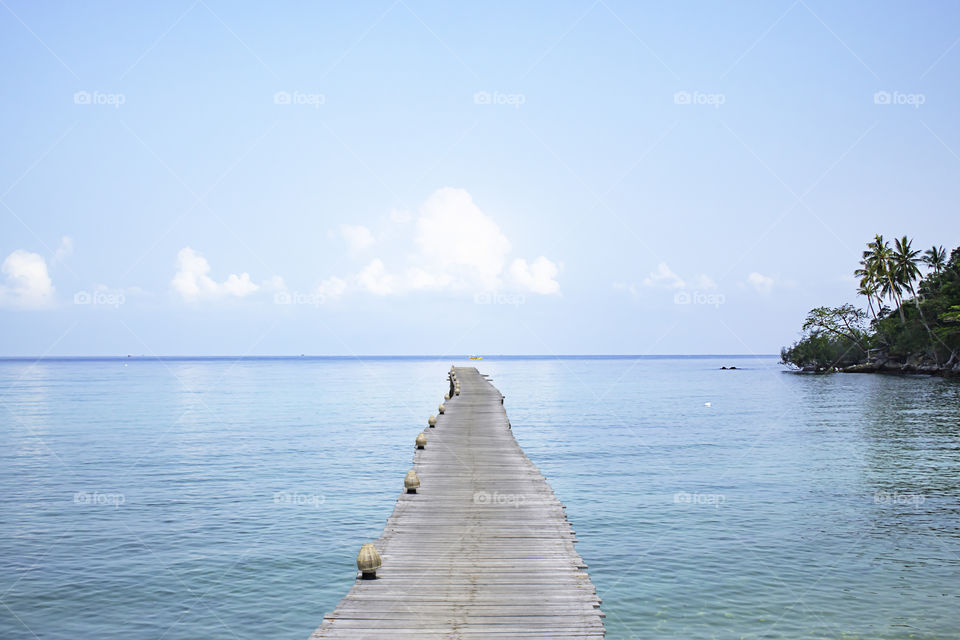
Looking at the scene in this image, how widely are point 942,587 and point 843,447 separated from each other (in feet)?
73.3

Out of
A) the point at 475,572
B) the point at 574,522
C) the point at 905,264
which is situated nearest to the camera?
the point at 475,572

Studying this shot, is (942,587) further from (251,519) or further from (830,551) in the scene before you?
(251,519)

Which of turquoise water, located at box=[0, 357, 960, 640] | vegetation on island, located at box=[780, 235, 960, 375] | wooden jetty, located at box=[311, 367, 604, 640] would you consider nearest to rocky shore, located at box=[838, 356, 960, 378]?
vegetation on island, located at box=[780, 235, 960, 375]

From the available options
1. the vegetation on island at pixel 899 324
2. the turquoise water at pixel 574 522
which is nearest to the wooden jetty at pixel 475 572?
the turquoise water at pixel 574 522

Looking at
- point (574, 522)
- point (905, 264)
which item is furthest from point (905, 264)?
point (574, 522)

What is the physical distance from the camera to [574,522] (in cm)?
2008

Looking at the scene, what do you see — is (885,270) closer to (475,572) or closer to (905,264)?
(905,264)

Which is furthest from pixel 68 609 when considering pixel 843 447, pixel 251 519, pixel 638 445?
pixel 843 447

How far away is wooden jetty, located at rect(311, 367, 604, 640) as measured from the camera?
32.2 ft

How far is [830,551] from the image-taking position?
56.2 feet

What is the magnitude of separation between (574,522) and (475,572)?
8.60 metres

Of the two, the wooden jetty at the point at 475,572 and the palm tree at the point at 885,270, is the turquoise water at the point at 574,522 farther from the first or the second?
the palm tree at the point at 885,270

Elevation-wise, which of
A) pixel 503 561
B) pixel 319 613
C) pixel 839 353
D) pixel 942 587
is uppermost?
pixel 839 353

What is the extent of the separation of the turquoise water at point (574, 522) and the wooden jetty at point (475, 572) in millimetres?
1855
